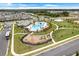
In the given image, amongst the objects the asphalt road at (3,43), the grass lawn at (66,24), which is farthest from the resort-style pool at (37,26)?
the asphalt road at (3,43)

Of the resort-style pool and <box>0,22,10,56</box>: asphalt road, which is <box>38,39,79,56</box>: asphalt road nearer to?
the resort-style pool

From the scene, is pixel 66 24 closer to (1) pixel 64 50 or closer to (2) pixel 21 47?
(1) pixel 64 50

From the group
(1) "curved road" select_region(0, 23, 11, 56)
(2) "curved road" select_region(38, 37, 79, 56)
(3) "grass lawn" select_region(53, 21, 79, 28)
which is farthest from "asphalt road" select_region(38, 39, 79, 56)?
(1) "curved road" select_region(0, 23, 11, 56)

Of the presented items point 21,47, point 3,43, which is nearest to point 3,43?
point 3,43

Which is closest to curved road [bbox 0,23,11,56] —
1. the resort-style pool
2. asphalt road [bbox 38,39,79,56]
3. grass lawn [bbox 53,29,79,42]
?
the resort-style pool

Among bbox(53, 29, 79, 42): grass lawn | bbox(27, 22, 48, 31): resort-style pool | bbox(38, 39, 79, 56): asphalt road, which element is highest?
bbox(27, 22, 48, 31): resort-style pool

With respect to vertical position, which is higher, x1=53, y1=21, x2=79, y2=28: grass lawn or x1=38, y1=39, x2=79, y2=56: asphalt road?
x1=53, y1=21, x2=79, y2=28: grass lawn

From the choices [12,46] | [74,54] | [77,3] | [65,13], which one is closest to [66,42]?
[74,54]

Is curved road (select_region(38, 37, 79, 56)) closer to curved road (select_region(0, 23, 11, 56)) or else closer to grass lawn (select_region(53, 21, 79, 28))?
grass lawn (select_region(53, 21, 79, 28))
